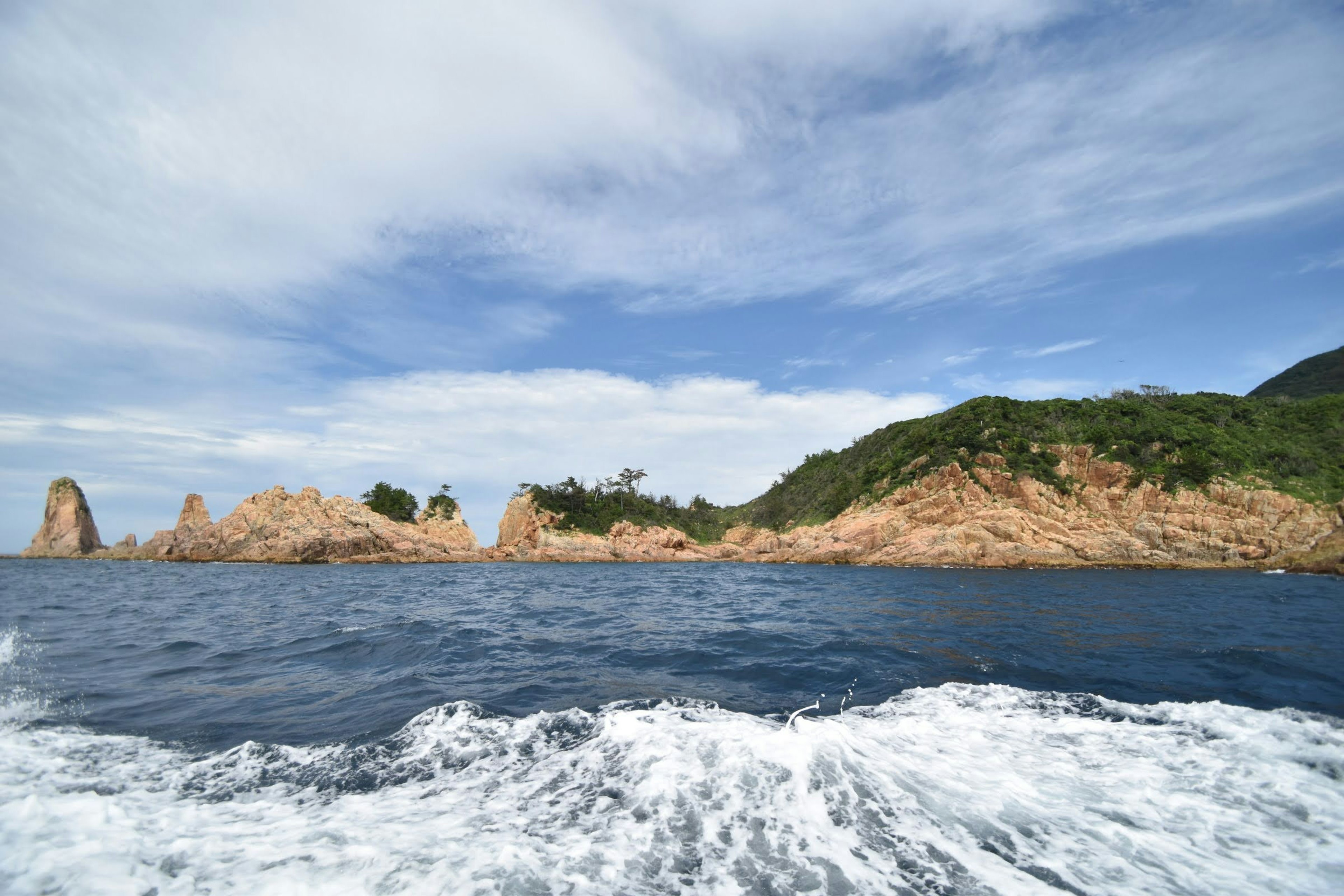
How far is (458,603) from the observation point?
19953 millimetres

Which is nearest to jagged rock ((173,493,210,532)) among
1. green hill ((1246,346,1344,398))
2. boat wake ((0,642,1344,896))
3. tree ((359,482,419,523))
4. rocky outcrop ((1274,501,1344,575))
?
tree ((359,482,419,523))

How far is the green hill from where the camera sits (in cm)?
7269

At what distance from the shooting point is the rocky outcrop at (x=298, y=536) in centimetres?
5653

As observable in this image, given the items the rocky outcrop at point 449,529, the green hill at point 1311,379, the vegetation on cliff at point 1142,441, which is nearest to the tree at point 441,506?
the rocky outcrop at point 449,529

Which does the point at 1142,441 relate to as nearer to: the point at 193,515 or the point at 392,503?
the point at 392,503

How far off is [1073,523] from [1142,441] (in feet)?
30.7

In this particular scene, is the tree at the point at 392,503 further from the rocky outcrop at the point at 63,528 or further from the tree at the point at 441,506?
the rocky outcrop at the point at 63,528

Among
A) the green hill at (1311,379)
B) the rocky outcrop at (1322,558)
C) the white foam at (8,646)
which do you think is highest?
the green hill at (1311,379)

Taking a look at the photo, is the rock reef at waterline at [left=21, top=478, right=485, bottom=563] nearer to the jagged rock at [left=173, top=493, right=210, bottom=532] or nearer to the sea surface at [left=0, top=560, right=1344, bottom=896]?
the jagged rock at [left=173, top=493, right=210, bottom=532]

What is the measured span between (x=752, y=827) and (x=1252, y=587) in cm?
2839

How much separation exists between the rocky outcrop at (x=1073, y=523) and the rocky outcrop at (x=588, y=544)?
18.3 metres

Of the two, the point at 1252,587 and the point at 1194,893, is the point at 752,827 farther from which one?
the point at 1252,587

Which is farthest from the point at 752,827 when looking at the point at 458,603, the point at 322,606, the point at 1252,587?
the point at 1252,587

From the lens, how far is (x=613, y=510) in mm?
68375
